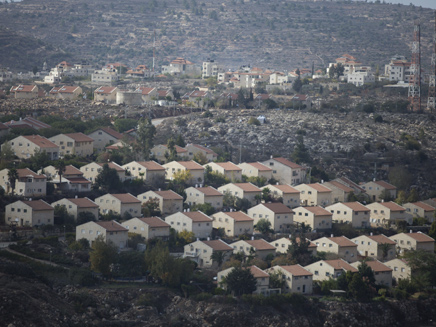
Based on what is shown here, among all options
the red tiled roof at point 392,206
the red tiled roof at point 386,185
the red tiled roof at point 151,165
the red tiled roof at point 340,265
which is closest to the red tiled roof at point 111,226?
the red tiled roof at point 340,265

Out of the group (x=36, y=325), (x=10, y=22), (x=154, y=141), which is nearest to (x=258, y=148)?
(x=154, y=141)

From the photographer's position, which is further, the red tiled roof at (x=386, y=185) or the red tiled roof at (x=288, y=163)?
the red tiled roof at (x=386, y=185)

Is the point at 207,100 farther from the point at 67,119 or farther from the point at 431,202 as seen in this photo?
the point at 431,202

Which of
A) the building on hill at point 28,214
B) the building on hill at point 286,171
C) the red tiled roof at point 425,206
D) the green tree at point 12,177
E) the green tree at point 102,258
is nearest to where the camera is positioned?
the green tree at point 102,258

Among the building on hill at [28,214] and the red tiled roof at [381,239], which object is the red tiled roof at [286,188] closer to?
the red tiled roof at [381,239]

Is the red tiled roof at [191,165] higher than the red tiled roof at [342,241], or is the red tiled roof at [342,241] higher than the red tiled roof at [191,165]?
the red tiled roof at [191,165]

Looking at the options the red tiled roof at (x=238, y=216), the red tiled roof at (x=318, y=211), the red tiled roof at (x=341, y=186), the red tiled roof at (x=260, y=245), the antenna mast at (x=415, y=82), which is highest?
the antenna mast at (x=415, y=82)

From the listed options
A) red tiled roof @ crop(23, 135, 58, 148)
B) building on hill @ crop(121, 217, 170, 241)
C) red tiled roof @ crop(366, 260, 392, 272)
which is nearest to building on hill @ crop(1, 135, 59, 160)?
red tiled roof @ crop(23, 135, 58, 148)
